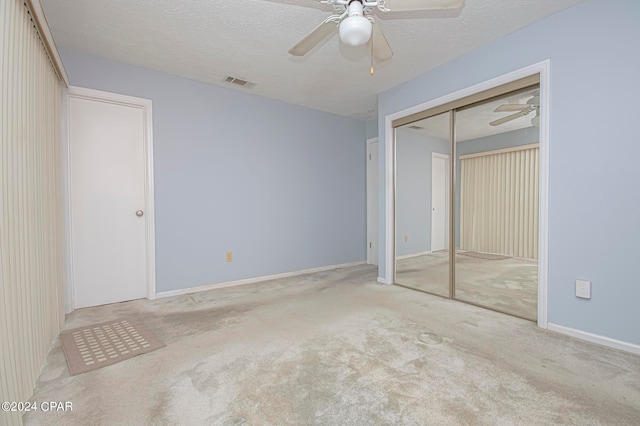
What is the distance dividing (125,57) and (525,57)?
362 cm

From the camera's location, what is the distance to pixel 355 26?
1.54 meters

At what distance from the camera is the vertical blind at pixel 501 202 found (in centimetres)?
256

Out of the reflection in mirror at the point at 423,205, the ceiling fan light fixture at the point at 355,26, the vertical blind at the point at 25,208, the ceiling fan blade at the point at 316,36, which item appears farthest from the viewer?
the reflection in mirror at the point at 423,205

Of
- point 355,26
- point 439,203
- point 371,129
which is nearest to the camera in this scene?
point 355,26

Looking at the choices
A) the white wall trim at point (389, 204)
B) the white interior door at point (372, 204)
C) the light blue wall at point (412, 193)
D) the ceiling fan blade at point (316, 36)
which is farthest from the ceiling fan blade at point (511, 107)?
the white interior door at point (372, 204)

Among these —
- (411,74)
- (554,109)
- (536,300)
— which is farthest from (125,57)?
(536,300)

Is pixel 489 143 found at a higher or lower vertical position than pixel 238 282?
higher

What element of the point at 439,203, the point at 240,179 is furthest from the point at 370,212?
the point at 240,179

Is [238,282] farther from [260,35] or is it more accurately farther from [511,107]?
[511,107]

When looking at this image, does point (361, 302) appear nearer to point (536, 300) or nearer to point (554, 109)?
point (536, 300)

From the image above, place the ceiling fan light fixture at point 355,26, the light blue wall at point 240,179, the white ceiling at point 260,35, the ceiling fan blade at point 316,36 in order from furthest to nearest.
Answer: the light blue wall at point 240,179, the white ceiling at point 260,35, the ceiling fan blade at point 316,36, the ceiling fan light fixture at point 355,26

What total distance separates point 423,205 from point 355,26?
2.49m

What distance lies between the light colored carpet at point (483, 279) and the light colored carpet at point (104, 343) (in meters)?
2.76

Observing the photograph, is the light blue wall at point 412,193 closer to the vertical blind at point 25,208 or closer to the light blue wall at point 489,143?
the light blue wall at point 489,143
